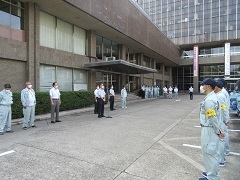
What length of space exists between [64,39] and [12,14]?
4.43m

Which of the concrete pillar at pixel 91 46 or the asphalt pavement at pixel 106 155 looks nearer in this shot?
the asphalt pavement at pixel 106 155

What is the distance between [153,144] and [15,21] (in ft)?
38.7

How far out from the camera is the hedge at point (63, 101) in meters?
9.88

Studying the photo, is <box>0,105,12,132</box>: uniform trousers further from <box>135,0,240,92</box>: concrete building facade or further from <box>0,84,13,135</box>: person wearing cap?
<box>135,0,240,92</box>: concrete building facade

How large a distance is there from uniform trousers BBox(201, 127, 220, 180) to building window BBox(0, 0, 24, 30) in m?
12.9

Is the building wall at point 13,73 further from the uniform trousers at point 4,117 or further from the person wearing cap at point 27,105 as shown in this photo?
the uniform trousers at point 4,117

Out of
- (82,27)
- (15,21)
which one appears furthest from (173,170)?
(82,27)

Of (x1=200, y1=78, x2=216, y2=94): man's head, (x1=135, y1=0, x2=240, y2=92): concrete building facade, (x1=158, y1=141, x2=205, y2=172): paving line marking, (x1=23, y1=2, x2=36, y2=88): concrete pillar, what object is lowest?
(x1=158, y1=141, x2=205, y2=172): paving line marking

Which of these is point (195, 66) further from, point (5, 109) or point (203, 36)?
point (5, 109)

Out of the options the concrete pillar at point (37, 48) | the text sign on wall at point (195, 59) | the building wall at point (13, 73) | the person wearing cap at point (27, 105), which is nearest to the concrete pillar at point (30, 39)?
the concrete pillar at point (37, 48)

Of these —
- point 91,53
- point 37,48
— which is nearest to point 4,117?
point 37,48

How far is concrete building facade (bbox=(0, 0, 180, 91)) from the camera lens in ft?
40.2

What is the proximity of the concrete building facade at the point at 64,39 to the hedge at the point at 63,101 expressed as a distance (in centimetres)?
194

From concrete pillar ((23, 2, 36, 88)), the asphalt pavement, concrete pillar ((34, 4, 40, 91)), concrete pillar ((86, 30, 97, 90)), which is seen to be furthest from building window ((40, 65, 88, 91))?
the asphalt pavement
